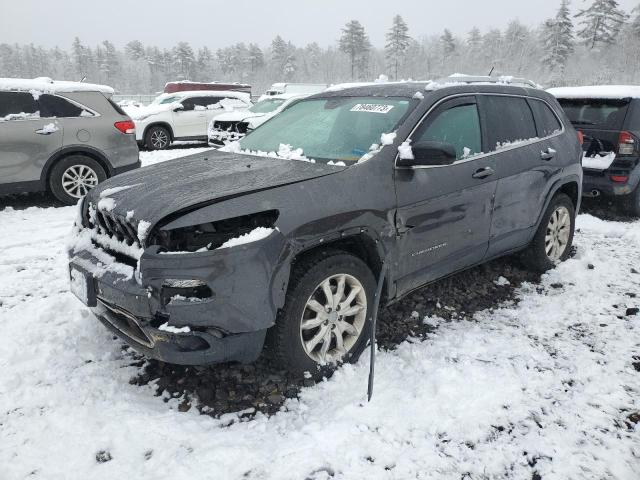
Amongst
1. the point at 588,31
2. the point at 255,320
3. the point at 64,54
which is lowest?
the point at 255,320

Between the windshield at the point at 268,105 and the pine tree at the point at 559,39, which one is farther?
the pine tree at the point at 559,39

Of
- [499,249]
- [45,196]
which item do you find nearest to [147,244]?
[499,249]

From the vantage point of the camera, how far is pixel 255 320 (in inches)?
98.7

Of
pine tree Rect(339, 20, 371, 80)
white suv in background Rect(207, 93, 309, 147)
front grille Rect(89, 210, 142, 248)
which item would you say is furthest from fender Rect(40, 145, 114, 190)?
pine tree Rect(339, 20, 371, 80)

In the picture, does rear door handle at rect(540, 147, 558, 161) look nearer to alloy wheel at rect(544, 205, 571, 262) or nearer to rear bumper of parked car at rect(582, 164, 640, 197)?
alloy wheel at rect(544, 205, 571, 262)

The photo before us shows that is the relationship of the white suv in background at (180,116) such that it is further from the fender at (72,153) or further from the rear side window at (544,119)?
the rear side window at (544,119)

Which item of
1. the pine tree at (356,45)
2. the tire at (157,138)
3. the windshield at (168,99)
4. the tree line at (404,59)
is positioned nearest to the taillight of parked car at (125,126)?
the tire at (157,138)

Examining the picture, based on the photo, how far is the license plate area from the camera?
2.78m

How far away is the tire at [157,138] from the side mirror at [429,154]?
1191 centimetres

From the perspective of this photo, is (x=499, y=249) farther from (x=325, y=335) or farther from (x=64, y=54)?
(x=64, y=54)

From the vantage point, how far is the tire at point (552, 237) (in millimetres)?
4578

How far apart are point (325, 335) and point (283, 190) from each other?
0.93 metres

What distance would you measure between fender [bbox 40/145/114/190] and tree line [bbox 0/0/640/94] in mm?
63833

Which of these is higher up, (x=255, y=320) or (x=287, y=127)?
(x=287, y=127)
